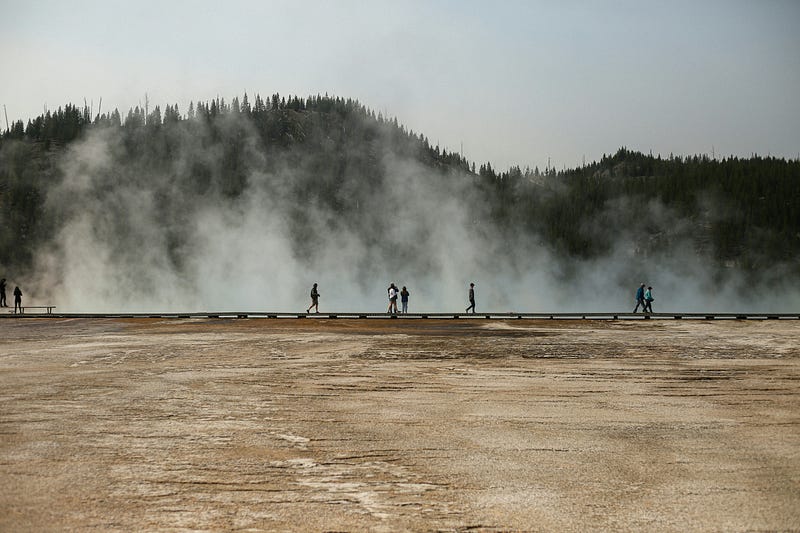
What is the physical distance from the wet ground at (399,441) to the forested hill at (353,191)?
310ft

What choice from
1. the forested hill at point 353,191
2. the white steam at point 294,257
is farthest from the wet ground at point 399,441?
the forested hill at point 353,191

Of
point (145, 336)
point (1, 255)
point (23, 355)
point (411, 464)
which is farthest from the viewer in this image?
point (1, 255)

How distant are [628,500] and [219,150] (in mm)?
136005

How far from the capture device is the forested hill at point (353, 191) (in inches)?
4230

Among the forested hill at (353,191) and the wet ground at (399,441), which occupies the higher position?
the forested hill at (353,191)

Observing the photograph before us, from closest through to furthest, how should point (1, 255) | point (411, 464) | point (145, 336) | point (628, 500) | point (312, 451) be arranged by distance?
point (628, 500) < point (411, 464) < point (312, 451) < point (145, 336) < point (1, 255)

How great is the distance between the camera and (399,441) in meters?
8.68

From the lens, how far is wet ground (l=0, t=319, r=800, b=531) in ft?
20.3

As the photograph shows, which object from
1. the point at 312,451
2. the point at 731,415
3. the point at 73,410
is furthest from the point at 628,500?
the point at 73,410

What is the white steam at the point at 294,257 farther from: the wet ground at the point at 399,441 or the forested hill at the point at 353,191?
the wet ground at the point at 399,441

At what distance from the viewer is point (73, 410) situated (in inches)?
411

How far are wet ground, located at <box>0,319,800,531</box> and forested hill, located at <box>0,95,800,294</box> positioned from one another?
3722 inches

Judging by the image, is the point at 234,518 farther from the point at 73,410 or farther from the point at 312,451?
the point at 73,410

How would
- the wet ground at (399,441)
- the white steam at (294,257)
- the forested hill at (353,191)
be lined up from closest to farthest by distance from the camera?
the wet ground at (399,441)
the white steam at (294,257)
the forested hill at (353,191)
